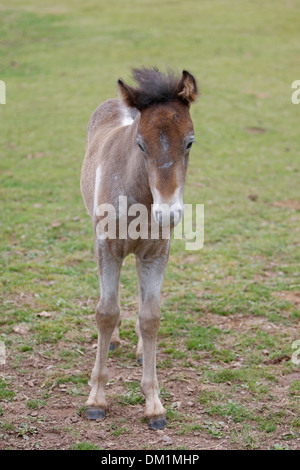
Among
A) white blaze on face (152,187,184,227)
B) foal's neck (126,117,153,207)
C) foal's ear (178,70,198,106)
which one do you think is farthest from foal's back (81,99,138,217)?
Result: white blaze on face (152,187,184,227)

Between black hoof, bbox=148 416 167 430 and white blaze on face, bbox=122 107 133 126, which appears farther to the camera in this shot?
white blaze on face, bbox=122 107 133 126

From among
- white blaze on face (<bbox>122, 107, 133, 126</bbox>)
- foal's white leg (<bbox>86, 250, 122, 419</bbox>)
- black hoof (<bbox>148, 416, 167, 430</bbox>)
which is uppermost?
white blaze on face (<bbox>122, 107, 133, 126</bbox>)

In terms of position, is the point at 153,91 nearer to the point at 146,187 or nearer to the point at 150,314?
the point at 146,187

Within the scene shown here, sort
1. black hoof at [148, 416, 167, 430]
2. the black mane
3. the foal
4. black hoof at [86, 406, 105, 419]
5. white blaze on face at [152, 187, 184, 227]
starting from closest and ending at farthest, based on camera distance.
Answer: white blaze on face at [152, 187, 184, 227]
the foal
the black mane
black hoof at [148, 416, 167, 430]
black hoof at [86, 406, 105, 419]

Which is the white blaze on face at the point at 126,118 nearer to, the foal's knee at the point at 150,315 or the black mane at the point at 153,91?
the black mane at the point at 153,91

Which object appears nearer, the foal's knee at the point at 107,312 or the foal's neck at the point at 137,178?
the foal's neck at the point at 137,178

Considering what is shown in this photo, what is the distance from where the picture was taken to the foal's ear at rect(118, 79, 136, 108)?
12.5 feet

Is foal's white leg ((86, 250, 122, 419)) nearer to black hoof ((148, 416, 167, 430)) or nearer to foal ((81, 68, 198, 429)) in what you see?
foal ((81, 68, 198, 429))

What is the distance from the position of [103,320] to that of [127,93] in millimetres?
1824

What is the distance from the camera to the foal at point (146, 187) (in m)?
3.61

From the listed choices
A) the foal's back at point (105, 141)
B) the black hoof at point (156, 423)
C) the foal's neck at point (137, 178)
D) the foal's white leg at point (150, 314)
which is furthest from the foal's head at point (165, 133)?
the black hoof at point (156, 423)

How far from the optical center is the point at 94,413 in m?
4.47

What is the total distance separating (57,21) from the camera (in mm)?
26094
